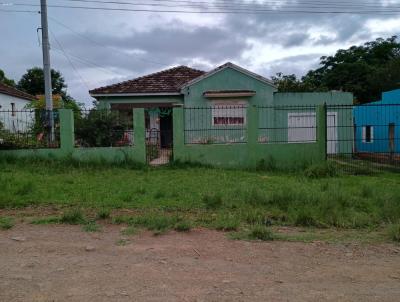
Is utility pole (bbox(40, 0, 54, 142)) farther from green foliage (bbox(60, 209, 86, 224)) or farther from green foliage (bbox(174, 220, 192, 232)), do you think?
green foliage (bbox(174, 220, 192, 232))

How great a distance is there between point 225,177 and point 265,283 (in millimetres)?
7981

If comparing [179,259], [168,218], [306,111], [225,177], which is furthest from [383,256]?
[306,111]

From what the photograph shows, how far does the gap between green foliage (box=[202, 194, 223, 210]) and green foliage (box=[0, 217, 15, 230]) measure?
11.5 ft

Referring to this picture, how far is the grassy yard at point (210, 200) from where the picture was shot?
7535mm

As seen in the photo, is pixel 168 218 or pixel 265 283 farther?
pixel 168 218

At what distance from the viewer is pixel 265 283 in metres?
4.79

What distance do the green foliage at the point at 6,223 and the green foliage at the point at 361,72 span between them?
31120mm

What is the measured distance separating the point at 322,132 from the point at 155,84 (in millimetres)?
9229

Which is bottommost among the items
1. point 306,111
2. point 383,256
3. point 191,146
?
point 383,256

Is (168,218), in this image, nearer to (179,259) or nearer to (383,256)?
(179,259)

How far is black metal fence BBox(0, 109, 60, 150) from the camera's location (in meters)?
15.5


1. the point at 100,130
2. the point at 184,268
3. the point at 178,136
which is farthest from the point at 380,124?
the point at 184,268

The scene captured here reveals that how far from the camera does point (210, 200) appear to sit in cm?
887

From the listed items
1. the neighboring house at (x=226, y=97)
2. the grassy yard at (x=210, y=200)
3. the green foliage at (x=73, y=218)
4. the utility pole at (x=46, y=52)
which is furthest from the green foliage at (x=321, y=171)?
the utility pole at (x=46, y=52)
